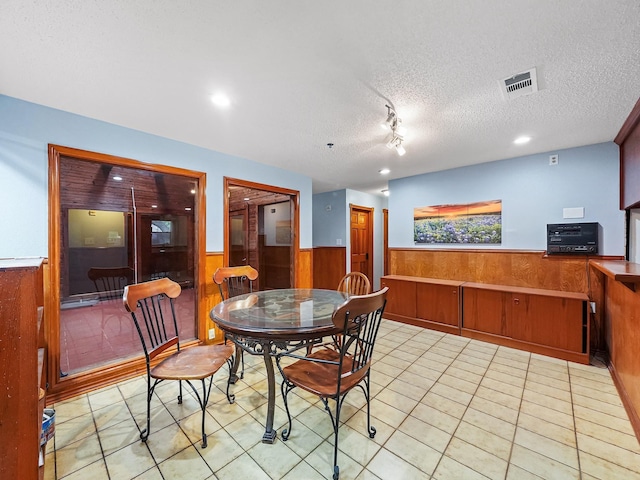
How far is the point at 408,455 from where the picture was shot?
1.61 m

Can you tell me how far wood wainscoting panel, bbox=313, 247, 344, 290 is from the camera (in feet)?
18.7

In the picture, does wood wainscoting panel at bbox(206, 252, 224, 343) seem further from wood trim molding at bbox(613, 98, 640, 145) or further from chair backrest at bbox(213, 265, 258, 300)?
wood trim molding at bbox(613, 98, 640, 145)

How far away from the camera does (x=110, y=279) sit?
3.31m

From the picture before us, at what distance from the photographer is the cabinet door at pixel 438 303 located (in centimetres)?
372

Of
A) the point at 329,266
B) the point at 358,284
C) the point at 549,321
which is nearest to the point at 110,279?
the point at 358,284

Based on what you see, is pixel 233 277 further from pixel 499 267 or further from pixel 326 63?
pixel 499 267

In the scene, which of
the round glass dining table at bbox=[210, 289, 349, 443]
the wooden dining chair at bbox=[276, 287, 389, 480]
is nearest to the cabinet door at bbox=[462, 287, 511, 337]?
the round glass dining table at bbox=[210, 289, 349, 443]

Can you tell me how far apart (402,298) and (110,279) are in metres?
4.09

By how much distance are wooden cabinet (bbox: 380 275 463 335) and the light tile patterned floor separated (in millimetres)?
1165

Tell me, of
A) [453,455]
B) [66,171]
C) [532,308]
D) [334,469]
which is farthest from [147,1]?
[532,308]

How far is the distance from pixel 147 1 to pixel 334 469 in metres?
2.56

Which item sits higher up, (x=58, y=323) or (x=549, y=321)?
(x=58, y=323)

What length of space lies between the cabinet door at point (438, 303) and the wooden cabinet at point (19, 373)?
401cm

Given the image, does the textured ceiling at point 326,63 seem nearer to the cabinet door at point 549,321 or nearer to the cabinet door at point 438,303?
the cabinet door at point 549,321
